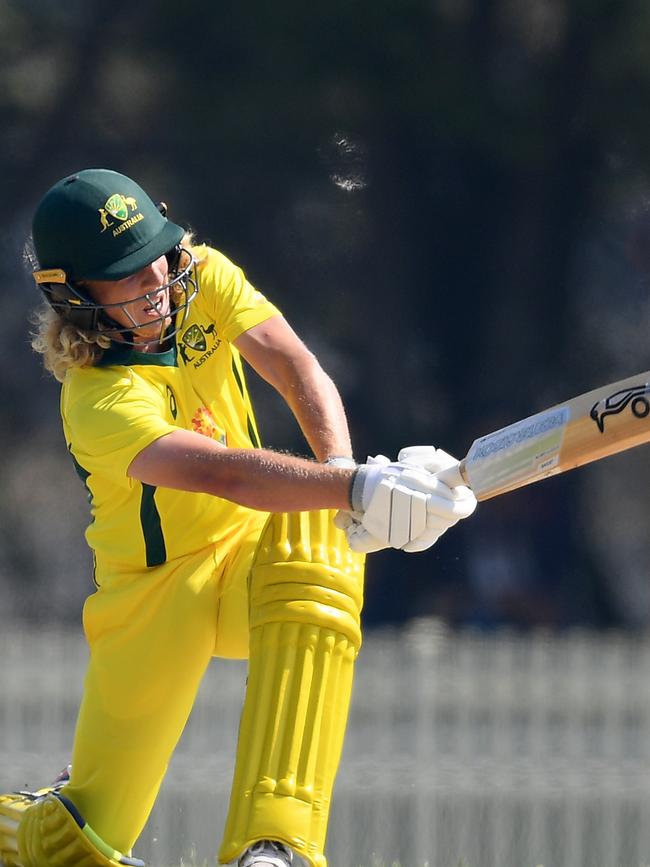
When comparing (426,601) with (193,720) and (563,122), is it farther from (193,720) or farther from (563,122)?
(563,122)

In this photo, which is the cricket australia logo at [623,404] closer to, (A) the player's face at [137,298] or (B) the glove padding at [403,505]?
(B) the glove padding at [403,505]

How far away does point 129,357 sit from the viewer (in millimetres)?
2924

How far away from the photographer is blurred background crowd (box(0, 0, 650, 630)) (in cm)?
626

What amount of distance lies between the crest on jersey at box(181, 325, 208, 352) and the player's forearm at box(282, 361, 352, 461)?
0.58 ft

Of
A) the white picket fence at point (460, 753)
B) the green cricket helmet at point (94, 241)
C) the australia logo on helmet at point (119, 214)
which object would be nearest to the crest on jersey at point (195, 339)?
the green cricket helmet at point (94, 241)

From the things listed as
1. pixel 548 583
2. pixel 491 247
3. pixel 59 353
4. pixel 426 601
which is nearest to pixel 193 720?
pixel 426 601

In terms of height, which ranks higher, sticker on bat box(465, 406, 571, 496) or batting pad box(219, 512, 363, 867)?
sticker on bat box(465, 406, 571, 496)

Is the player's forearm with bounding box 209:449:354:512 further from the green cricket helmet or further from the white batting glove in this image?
the green cricket helmet

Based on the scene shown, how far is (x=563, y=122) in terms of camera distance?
6461 millimetres

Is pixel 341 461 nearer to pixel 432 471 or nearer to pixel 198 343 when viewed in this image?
pixel 432 471

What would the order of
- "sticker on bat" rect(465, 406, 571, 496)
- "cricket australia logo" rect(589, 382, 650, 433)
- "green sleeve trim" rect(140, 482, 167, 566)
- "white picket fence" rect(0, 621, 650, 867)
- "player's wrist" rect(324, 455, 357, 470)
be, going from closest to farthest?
"cricket australia logo" rect(589, 382, 650, 433), "sticker on bat" rect(465, 406, 571, 496), "player's wrist" rect(324, 455, 357, 470), "green sleeve trim" rect(140, 482, 167, 566), "white picket fence" rect(0, 621, 650, 867)

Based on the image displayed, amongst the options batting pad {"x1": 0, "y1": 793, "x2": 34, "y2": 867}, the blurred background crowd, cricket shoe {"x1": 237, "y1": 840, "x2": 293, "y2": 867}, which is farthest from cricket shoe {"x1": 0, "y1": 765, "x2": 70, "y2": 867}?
the blurred background crowd

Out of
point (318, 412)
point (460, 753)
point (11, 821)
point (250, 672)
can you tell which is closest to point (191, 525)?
point (318, 412)

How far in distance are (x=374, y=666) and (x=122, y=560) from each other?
8.51 feet
